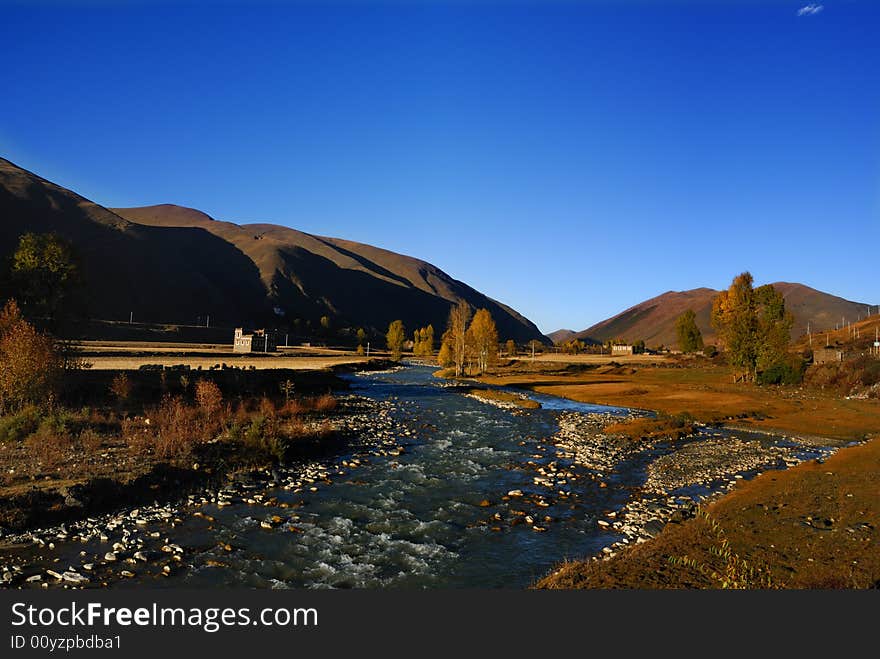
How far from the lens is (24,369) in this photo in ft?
84.9

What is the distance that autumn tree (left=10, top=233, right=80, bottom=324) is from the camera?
53.9 m

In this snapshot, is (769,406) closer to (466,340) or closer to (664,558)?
(664,558)

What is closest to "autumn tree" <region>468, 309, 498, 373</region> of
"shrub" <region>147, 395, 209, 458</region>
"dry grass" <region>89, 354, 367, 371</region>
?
"dry grass" <region>89, 354, 367, 371</region>

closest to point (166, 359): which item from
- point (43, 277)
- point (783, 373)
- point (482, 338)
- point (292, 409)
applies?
point (43, 277)

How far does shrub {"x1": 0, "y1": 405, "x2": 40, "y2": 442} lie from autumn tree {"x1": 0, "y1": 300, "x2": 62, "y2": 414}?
148 cm

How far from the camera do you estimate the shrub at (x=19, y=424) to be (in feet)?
76.7

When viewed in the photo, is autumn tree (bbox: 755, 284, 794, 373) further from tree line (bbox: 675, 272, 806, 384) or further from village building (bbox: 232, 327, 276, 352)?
village building (bbox: 232, 327, 276, 352)

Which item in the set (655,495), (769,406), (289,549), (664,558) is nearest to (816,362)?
(769,406)

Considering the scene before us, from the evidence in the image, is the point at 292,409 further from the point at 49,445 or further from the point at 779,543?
the point at 779,543

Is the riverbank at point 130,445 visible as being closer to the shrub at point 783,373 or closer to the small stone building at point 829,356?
the shrub at point 783,373

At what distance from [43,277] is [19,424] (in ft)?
130

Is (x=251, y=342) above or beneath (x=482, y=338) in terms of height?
beneath

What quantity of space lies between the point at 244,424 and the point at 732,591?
26.1 meters

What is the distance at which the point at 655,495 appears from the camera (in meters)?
20.5
